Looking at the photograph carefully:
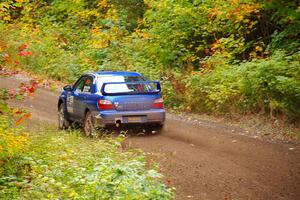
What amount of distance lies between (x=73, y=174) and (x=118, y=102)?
610cm

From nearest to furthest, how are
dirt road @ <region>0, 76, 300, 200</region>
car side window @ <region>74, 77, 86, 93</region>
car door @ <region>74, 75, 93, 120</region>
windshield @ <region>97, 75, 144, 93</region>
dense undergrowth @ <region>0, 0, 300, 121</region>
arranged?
1. dirt road @ <region>0, 76, 300, 200</region>
2. windshield @ <region>97, 75, 144, 93</region>
3. car door @ <region>74, 75, 93, 120</region>
4. car side window @ <region>74, 77, 86, 93</region>
5. dense undergrowth @ <region>0, 0, 300, 121</region>

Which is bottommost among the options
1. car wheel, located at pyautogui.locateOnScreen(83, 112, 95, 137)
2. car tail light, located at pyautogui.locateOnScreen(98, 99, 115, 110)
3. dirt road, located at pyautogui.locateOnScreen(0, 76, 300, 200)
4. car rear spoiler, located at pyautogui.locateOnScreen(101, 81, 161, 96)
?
dirt road, located at pyautogui.locateOnScreen(0, 76, 300, 200)

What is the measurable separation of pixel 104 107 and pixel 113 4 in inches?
632

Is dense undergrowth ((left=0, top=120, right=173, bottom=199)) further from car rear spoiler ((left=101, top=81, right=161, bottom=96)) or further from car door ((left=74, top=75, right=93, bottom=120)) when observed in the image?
car door ((left=74, top=75, right=93, bottom=120))

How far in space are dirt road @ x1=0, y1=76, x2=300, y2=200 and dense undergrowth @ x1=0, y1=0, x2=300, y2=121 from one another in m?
1.76

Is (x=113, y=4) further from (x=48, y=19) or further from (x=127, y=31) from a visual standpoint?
(x=48, y=19)

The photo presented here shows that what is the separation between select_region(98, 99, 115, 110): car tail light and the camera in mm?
13484

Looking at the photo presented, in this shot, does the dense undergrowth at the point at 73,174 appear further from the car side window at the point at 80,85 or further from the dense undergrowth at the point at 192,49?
the car side window at the point at 80,85

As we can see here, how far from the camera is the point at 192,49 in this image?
23047 millimetres

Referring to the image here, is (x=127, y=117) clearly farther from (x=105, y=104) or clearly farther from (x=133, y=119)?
(x=105, y=104)

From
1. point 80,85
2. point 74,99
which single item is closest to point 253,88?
point 80,85

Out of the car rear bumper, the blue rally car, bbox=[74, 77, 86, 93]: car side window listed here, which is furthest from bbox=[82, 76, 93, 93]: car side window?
the car rear bumper

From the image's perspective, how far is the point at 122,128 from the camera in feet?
46.9

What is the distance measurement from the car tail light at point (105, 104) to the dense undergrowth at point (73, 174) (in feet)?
9.72
